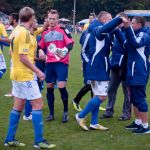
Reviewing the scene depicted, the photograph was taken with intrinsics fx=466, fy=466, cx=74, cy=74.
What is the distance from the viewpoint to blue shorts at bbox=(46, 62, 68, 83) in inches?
324

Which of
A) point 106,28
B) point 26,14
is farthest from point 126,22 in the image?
point 26,14

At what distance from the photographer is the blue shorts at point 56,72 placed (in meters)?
8.24

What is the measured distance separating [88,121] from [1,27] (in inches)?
128

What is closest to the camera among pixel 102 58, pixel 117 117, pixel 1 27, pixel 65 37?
pixel 102 58

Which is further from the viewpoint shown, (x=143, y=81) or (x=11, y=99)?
(x=11, y=99)

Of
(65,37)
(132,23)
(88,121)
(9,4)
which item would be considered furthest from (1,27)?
(9,4)

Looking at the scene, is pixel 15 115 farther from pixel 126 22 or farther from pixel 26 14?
pixel 126 22

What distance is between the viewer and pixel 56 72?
27.3ft

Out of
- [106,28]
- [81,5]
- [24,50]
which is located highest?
[81,5]

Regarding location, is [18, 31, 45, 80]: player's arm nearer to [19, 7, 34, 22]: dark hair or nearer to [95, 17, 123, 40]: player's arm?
[19, 7, 34, 22]: dark hair

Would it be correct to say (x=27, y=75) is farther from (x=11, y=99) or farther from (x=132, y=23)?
(x=11, y=99)

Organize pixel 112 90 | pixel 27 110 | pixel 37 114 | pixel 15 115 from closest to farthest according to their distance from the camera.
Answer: pixel 37 114 < pixel 15 115 < pixel 27 110 < pixel 112 90

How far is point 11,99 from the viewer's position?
10.8m

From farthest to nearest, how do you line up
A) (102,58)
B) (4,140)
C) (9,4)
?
(9,4)
(102,58)
(4,140)
